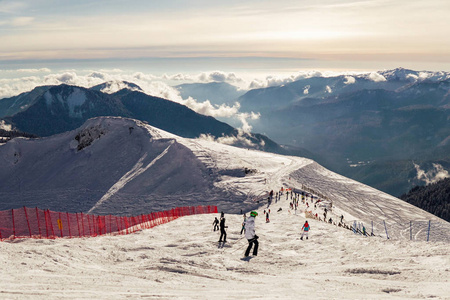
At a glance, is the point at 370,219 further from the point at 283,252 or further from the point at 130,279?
the point at 130,279

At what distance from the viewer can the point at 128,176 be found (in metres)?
100

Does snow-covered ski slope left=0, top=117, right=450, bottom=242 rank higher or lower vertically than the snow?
lower

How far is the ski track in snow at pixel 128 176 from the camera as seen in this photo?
90375 mm

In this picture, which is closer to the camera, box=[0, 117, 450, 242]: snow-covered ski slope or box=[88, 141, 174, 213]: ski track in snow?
box=[0, 117, 450, 242]: snow-covered ski slope

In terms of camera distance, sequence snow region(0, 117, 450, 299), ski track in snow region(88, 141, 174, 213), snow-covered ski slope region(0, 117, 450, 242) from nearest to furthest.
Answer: snow region(0, 117, 450, 299), snow-covered ski slope region(0, 117, 450, 242), ski track in snow region(88, 141, 174, 213)

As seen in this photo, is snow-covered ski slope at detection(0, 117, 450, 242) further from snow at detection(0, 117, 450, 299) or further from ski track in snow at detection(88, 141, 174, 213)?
snow at detection(0, 117, 450, 299)

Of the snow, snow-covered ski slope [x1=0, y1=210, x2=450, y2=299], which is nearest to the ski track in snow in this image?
the snow

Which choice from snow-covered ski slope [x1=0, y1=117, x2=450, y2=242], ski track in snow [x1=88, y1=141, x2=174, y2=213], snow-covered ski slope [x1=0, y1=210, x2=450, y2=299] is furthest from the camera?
ski track in snow [x1=88, y1=141, x2=174, y2=213]

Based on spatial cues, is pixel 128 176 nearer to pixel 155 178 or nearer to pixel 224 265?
pixel 155 178

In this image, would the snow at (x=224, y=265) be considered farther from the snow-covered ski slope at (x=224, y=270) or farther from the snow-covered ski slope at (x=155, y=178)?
the snow-covered ski slope at (x=155, y=178)

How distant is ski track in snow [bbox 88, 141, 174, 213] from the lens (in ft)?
297

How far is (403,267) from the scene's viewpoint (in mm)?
18547

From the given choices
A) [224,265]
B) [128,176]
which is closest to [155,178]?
[128,176]

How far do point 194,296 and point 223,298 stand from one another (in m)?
1.08
